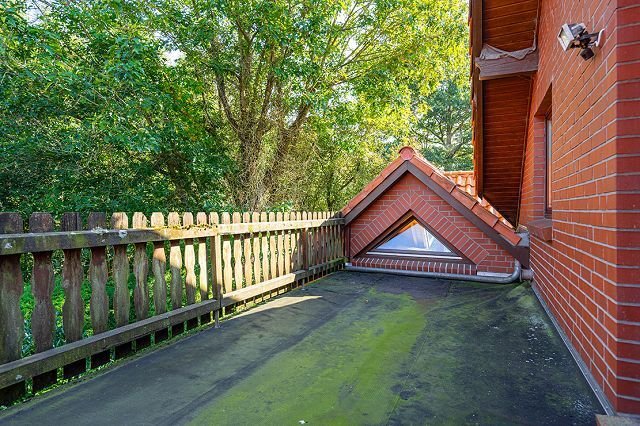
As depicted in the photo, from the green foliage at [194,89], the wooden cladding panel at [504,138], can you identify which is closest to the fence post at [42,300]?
the green foliage at [194,89]

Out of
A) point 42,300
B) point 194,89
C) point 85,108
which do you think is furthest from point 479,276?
point 85,108

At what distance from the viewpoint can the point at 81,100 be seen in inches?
225

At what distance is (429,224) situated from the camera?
6316 millimetres

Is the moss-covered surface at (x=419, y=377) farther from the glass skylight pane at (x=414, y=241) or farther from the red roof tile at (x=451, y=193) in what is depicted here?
the glass skylight pane at (x=414, y=241)

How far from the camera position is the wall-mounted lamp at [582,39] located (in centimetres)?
211

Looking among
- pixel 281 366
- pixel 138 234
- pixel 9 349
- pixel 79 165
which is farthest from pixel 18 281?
pixel 79 165

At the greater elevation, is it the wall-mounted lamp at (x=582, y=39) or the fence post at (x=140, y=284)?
the wall-mounted lamp at (x=582, y=39)

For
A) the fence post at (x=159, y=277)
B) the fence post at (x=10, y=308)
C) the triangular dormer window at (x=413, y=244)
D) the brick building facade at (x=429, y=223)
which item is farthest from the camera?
the triangular dormer window at (x=413, y=244)

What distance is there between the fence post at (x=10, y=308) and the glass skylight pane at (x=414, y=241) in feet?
18.0

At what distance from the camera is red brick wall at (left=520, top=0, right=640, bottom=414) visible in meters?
1.78

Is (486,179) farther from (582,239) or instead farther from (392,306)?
(582,239)

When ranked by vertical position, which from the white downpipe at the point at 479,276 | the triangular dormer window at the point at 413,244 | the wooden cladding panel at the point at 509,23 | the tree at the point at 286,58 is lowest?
the white downpipe at the point at 479,276

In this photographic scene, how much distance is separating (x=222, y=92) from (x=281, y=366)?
763 cm

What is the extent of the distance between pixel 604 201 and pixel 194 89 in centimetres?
710
